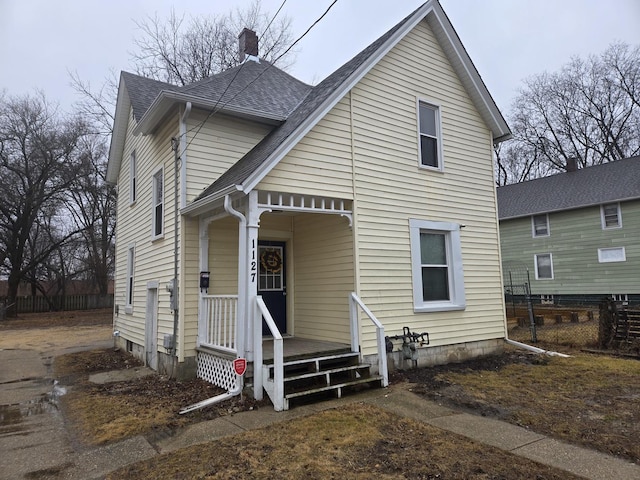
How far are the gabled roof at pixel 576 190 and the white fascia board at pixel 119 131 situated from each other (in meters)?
20.6

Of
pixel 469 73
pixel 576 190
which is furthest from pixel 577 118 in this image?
pixel 469 73

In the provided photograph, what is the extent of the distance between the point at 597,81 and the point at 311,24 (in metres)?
34.9

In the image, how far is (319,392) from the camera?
19.5ft

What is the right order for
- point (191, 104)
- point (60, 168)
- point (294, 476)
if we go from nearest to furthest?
point (294, 476) < point (191, 104) < point (60, 168)

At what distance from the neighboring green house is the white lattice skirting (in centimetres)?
1689

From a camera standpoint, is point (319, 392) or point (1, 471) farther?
point (319, 392)

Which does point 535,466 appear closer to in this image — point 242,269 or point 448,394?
point 448,394

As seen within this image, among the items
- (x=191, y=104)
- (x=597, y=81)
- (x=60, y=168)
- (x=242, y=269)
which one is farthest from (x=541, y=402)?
(x=597, y=81)

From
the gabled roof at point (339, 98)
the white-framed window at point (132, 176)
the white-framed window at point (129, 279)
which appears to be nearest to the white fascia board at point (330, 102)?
the gabled roof at point (339, 98)

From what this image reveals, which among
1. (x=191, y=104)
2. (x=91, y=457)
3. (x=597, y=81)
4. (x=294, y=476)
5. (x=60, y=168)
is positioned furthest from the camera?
(x=597, y=81)

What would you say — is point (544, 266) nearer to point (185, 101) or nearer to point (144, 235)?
point (144, 235)

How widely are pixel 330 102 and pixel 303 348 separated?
4.29m

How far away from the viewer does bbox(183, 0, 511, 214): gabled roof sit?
643 cm

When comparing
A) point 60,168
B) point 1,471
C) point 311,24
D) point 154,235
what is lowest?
point 1,471
